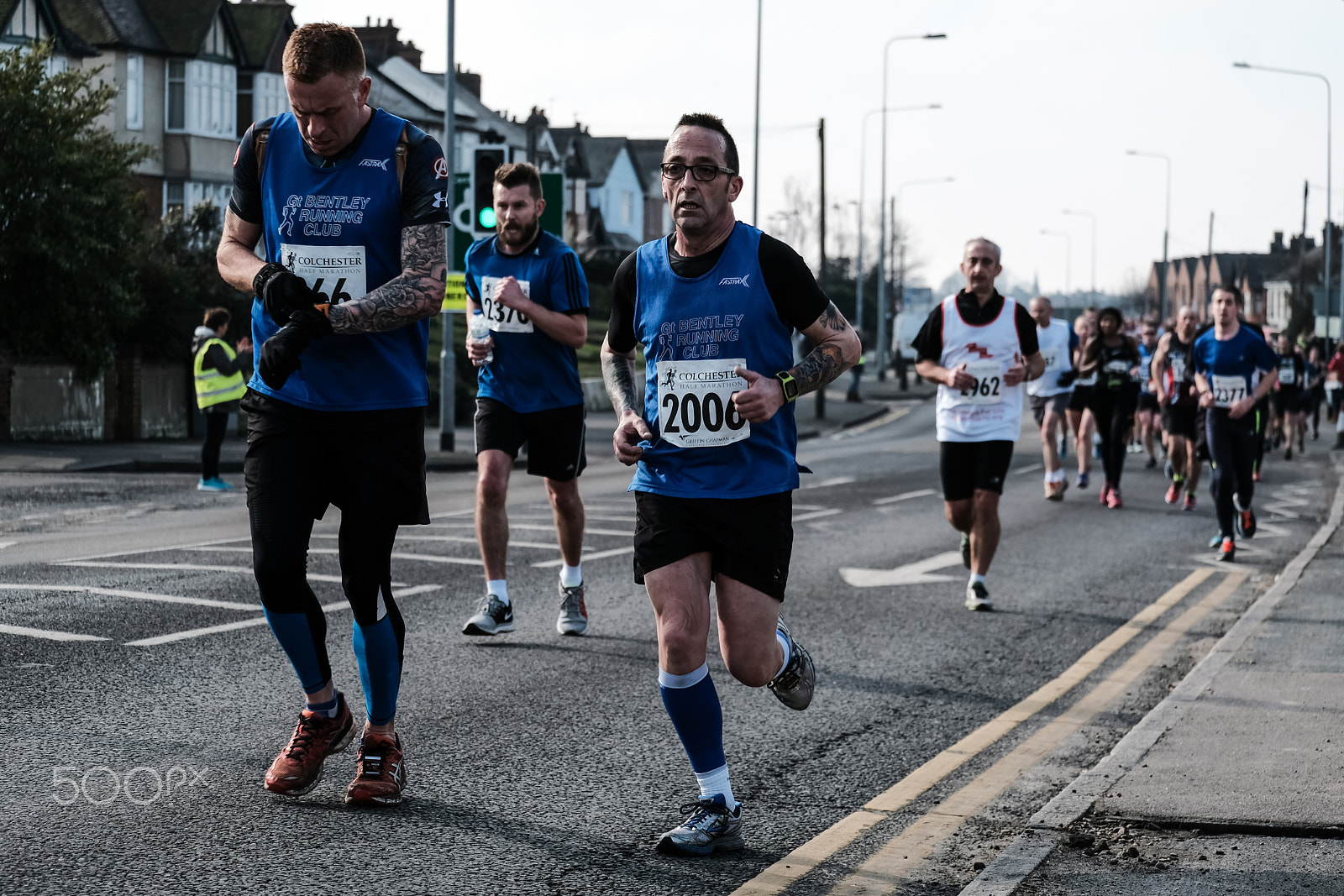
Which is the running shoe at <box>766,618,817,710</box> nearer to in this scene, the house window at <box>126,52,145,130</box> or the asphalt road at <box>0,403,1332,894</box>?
the asphalt road at <box>0,403,1332,894</box>

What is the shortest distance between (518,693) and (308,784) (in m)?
1.77

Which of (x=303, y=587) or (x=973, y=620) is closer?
(x=303, y=587)

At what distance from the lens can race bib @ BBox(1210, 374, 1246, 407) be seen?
1123 cm

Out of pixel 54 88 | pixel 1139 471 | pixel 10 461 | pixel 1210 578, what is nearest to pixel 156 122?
pixel 54 88

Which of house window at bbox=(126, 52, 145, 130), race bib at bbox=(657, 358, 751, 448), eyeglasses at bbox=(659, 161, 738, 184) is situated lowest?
race bib at bbox=(657, 358, 751, 448)

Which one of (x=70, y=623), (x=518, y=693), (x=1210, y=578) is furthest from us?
(x=1210, y=578)

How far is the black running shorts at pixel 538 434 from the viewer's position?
7.74 m

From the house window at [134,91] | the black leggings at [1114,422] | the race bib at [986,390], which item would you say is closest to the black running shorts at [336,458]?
the race bib at [986,390]

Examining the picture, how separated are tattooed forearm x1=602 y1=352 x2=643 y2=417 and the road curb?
167cm

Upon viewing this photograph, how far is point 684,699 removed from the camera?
4512 millimetres

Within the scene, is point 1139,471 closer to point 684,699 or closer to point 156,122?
point 684,699

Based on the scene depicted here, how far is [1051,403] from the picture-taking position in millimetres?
17219
